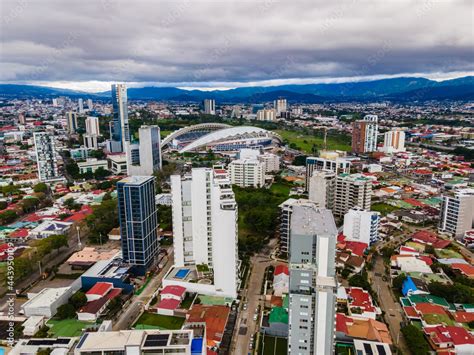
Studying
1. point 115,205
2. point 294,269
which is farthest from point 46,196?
point 294,269

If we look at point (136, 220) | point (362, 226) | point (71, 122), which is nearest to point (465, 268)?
point (362, 226)

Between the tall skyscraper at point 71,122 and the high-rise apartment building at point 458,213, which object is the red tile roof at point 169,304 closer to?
the high-rise apartment building at point 458,213

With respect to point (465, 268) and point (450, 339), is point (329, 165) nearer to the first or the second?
point (465, 268)

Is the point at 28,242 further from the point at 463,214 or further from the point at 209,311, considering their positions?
the point at 463,214

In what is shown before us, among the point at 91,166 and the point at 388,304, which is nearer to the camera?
the point at 388,304

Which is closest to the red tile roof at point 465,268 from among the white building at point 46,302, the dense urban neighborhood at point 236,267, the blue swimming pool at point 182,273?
the dense urban neighborhood at point 236,267

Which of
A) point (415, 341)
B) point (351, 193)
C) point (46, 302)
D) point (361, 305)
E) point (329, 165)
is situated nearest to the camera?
point (415, 341)

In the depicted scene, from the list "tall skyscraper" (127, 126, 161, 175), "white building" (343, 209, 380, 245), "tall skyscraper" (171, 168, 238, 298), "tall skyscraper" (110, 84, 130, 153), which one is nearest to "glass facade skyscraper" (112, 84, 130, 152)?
"tall skyscraper" (110, 84, 130, 153)
